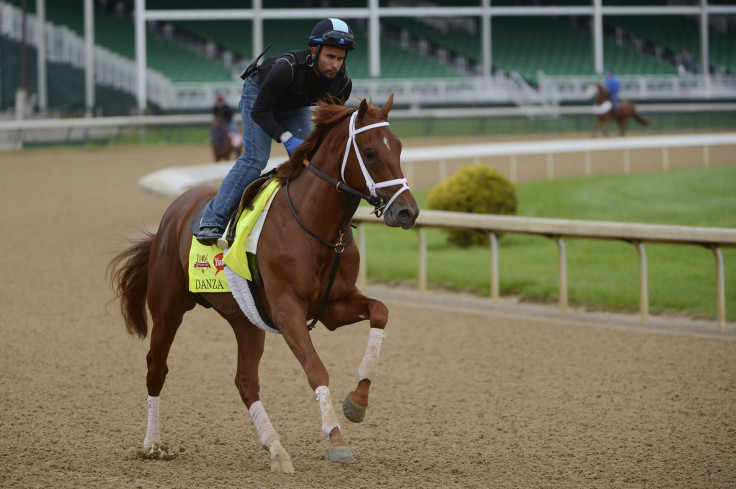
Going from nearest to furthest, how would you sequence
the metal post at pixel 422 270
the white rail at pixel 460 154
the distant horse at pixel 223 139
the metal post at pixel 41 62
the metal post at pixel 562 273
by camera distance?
the metal post at pixel 562 273 → the metal post at pixel 422 270 → the white rail at pixel 460 154 → the distant horse at pixel 223 139 → the metal post at pixel 41 62

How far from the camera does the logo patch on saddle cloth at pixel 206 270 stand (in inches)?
196

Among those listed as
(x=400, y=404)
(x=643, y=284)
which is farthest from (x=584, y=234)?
(x=400, y=404)

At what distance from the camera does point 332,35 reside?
4613 millimetres

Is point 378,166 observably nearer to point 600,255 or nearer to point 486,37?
point 600,255

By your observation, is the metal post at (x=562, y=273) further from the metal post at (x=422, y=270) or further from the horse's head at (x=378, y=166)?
the horse's head at (x=378, y=166)

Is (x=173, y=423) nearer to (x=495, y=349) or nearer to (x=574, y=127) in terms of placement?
(x=495, y=349)

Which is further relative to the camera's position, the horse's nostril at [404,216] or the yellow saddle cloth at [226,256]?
the yellow saddle cloth at [226,256]

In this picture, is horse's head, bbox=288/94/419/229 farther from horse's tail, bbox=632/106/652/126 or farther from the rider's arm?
horse's tail, bbox=632/106/652/126

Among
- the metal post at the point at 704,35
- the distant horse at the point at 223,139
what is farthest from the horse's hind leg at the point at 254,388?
the metal post at the point at 704,35

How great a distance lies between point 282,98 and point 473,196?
8.01 metres

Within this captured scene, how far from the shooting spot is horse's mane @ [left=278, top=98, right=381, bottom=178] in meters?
4.66

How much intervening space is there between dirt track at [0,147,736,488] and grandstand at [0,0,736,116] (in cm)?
2354

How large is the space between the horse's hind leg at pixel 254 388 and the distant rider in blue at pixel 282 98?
54cm

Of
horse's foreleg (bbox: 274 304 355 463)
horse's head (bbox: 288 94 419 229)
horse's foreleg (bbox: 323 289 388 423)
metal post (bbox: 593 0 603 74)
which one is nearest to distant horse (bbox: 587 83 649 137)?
metal post (bbox: 593 0 603 74)
